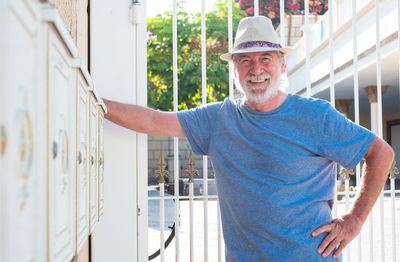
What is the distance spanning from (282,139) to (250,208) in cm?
33

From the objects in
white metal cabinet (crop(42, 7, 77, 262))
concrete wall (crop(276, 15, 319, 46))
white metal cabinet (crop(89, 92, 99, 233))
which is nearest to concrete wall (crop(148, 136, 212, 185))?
concrete wall (crop(276, 15, 319, 46))

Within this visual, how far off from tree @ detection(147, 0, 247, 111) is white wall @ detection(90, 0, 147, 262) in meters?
7.72

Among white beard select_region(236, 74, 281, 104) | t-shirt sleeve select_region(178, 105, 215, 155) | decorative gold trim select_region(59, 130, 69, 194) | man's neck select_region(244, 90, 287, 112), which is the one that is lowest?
decorative gold trim select_region(59, 130, 69, 194)

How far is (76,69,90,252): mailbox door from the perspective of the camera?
1.03 m

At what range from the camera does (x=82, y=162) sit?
1097mm

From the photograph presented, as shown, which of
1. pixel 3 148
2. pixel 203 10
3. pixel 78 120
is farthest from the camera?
pixel 203 10

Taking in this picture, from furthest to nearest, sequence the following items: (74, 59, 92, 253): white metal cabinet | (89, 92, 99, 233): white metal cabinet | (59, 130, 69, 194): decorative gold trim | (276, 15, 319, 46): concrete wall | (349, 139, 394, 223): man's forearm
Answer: (276, 15, 319, 46): concrete wall, (349, 139, 394, 223): man's forearm, (89, 92, 99, 233): white metal cabinet, (74, 59, 92, 253): white metal cabinet, (59, 130, 69, 194): decorative gold trim

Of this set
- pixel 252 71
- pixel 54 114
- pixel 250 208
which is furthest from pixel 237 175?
pixel 54 114

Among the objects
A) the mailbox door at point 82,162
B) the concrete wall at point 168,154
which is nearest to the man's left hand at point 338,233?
the mailbox door at point 82,162

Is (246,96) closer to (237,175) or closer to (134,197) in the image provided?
(237,175)

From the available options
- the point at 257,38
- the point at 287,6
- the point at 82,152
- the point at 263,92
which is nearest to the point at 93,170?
the point at 82,152

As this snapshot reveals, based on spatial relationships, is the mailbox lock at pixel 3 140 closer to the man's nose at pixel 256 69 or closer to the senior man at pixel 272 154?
the senior man at pixel 272 154

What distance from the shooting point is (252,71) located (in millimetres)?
2191

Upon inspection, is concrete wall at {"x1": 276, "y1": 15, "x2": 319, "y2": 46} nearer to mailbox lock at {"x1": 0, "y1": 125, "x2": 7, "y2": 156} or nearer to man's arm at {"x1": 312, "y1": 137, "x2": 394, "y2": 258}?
man's arm at {"x1": 312, "y1": 137, "x2": 394, "y2": 258}
